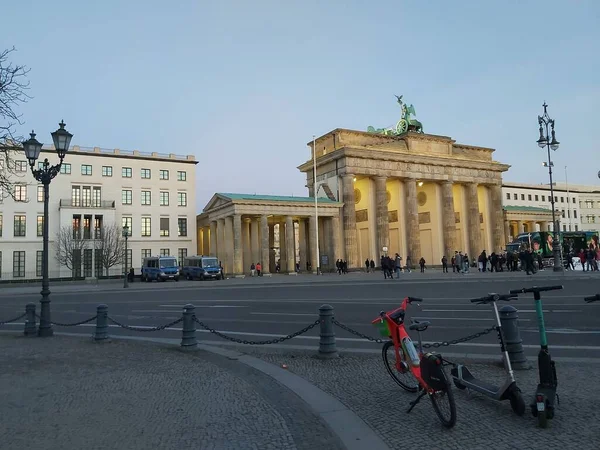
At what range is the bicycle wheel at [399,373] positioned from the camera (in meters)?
6.22

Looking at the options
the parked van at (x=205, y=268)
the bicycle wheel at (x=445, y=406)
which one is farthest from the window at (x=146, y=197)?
the bicycle wheel at (x=445, y=406)

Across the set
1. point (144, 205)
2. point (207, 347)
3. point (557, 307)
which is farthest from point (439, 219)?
point (207, 347)

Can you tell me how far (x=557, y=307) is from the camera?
15.2 metres

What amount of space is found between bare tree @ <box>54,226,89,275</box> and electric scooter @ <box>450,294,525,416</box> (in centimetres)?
5940

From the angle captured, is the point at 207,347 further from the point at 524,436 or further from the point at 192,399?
the point at 524,436

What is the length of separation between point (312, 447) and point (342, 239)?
2252 inches

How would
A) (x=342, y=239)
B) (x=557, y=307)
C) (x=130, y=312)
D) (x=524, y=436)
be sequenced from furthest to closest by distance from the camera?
(x=342, y=239) → (x=130, y=312) → (x=557, y=307) → (x=524, y=436)

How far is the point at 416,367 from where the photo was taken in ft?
17.7

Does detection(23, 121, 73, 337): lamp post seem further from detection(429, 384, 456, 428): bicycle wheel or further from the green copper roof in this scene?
the green copper roof

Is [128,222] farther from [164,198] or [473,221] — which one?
[473,221]

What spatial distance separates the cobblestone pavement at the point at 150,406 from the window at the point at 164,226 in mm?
61444

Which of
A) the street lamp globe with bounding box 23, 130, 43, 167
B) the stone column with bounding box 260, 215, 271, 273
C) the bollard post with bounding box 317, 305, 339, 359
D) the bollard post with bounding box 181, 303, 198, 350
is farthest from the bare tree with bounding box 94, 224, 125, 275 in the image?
the bollard post with bounding box 317, 305, 339, 359

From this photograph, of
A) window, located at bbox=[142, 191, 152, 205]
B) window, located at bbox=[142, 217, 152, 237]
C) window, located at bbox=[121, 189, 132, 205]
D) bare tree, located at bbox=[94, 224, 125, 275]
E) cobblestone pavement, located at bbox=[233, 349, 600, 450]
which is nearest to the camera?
cobblestone pavement, located at bbox=[233, 349, 600, 450]

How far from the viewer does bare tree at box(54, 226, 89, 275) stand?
189ft
